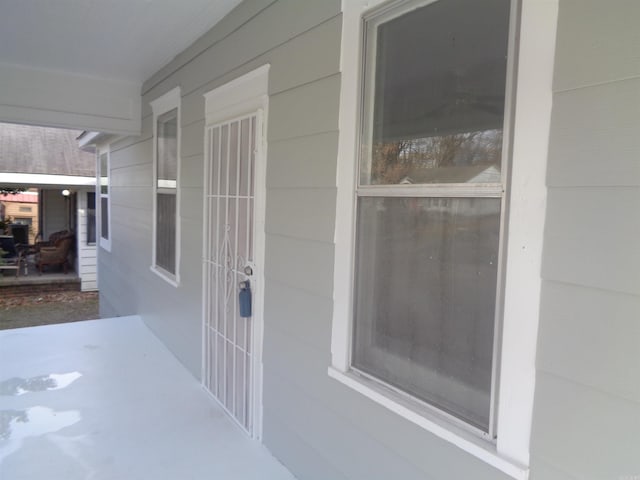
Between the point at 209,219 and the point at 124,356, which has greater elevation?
the point at 209,219

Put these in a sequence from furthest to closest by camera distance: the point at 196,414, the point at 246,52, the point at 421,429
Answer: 1. the point at 196,414
2. the point at 246,52
3. the point at 421,429

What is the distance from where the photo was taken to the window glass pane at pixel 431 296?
1321 mm

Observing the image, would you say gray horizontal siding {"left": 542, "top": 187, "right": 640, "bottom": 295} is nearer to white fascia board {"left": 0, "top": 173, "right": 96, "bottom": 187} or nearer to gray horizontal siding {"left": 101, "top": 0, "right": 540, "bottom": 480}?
gray horizontal siding {"left": 101, "top": 0, "right": 540, "bottom": 480}

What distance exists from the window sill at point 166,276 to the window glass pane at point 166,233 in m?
0.04

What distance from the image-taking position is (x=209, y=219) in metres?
3.14

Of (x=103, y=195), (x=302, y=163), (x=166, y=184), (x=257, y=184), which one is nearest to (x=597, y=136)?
(x=302, y=163)

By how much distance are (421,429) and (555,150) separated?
0.94m

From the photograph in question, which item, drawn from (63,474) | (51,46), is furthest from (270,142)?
(51,46)

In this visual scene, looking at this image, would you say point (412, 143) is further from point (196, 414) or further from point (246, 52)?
point (196, 414)

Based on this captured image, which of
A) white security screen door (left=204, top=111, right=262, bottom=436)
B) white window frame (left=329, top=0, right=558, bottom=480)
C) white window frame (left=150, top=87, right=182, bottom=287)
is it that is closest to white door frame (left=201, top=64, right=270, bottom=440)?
white security screen door (left=204, top=111, right=262, bottom=436)

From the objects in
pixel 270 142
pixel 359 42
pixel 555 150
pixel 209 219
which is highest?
pixel 359 42

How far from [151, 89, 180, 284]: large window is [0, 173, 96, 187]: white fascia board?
665 centimetres

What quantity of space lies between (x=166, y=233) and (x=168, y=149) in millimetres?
743

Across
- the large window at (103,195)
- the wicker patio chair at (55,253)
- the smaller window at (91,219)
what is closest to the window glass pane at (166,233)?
the large window at (103,195)
